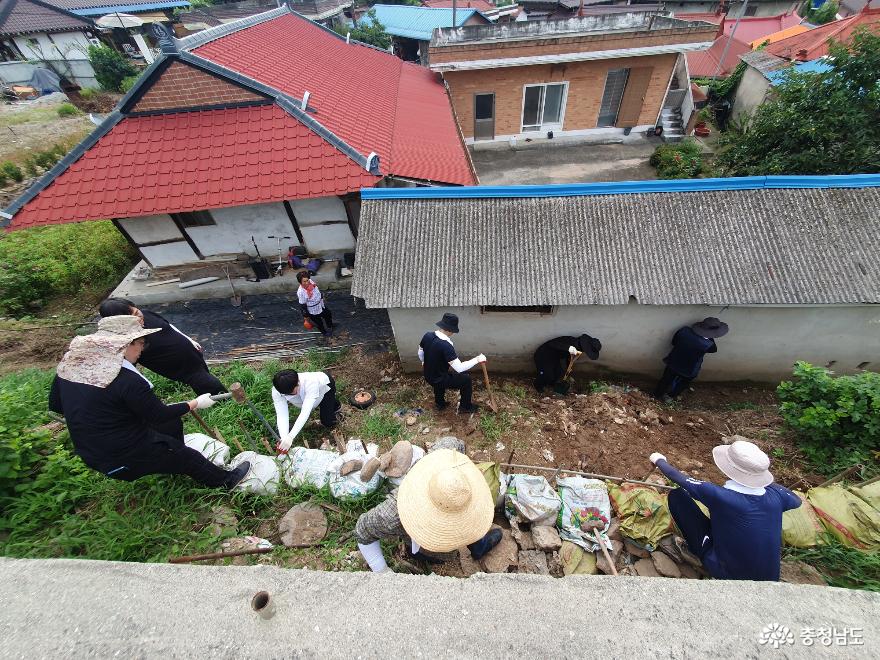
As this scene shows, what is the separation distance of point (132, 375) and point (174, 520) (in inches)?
63.1

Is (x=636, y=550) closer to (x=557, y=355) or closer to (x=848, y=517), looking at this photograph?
(x=848, y=517)

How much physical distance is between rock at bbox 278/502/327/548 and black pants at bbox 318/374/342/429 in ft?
4.28

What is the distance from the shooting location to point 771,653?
1943mm

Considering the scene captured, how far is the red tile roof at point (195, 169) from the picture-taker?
291 inches

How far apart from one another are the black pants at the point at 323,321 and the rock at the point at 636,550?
20.8 feet

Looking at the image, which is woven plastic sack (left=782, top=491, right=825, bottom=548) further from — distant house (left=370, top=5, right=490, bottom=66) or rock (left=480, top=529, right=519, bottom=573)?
distant house (left=370, top=5, right=490, bottom=66)

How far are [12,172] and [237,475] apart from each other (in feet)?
55.2

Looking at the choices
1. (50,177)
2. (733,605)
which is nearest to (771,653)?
(733,605)

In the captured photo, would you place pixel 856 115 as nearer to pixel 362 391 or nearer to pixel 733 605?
pixel 733 605

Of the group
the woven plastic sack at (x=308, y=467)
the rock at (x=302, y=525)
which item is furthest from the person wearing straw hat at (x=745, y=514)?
the woven plastic sack at (x=308, y=467)

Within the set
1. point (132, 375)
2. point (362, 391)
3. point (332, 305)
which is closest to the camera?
point (132, 375)

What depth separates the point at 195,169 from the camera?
7.79 meters

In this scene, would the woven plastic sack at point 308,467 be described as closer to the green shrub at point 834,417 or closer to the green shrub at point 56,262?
the green shrub at point 834,417

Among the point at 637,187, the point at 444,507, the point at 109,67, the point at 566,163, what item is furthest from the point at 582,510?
the point at 109,67
